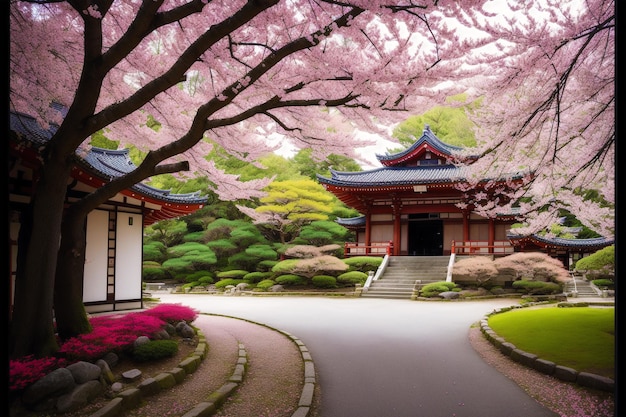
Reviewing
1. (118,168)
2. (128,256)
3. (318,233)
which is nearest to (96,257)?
(128,256)

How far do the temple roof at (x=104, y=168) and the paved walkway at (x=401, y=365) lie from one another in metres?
4.22

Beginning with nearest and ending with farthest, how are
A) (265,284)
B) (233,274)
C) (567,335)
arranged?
(567,335) < (265,284) < (233,274)

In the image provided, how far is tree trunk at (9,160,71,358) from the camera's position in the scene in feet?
16.1

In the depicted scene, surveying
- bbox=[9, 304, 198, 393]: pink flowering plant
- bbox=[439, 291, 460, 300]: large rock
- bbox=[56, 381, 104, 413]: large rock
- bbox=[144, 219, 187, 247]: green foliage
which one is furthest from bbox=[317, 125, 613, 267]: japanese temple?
bbox=[56, 381, 104, 413]: large rock

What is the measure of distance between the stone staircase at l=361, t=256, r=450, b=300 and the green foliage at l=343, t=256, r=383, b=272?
2.00 feet

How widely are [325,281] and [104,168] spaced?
37.1 ft

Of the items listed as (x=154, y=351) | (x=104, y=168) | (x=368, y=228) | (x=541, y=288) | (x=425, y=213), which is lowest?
(x=541, y=288)

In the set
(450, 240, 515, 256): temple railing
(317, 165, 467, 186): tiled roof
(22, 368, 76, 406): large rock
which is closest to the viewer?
(22, 368, 76, 406): large rock

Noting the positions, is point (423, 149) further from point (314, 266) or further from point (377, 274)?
point (314, 266)

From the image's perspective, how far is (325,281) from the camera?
766 inches

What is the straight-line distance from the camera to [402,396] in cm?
491

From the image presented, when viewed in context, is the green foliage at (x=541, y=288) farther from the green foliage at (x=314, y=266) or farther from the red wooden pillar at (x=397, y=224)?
the red wooden pillar at (x=397, y=224)

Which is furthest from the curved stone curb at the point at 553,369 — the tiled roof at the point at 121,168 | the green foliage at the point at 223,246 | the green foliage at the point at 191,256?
the green foliage at the point at 223,246

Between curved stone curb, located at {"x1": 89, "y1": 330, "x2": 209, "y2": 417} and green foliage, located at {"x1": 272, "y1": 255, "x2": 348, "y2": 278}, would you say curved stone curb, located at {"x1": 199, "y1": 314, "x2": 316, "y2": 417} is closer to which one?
curved stone curb, located at {"x1": 89, "y1": 330, "x2": 209, "y2": 417}
